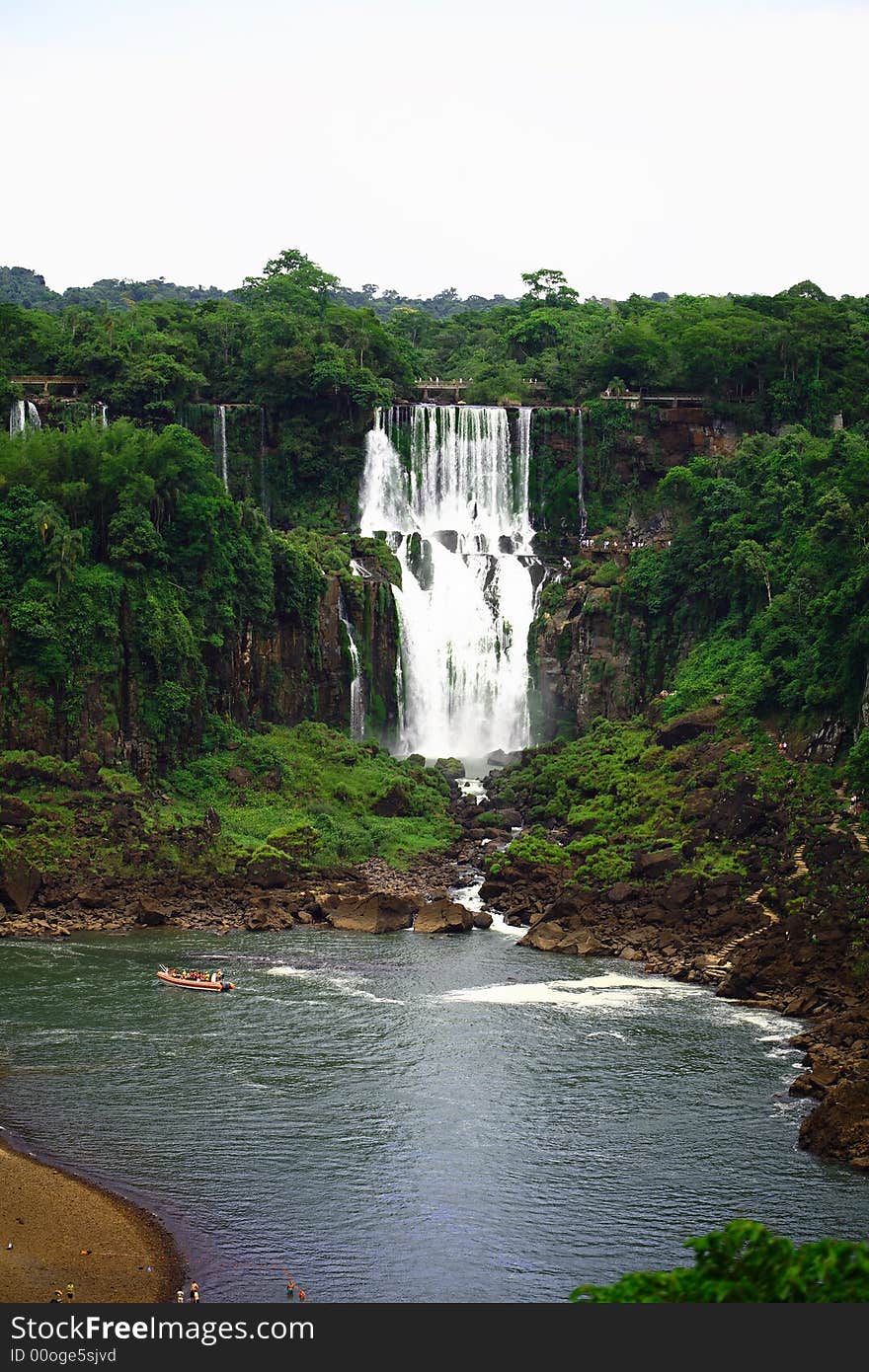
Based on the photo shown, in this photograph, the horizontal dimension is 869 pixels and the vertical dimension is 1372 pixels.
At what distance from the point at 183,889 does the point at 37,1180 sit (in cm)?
2322

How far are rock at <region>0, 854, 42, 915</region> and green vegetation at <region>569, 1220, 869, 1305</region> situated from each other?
130 feet

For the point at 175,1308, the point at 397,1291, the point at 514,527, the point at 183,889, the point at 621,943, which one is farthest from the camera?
the point at 514,527

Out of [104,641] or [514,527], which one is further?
[514,527]

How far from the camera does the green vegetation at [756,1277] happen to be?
20500 mm

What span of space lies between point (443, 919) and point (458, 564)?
2968 cm

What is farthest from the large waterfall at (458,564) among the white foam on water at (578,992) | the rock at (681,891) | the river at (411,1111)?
the white foam on water at (578,992)

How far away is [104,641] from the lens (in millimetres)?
67312

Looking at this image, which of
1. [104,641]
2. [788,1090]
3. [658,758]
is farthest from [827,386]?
[788,1090]

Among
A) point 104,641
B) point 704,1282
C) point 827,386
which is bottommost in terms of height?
point 704,1282

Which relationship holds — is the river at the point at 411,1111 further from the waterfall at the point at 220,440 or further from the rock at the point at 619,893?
the waterfall at the point at 220,440

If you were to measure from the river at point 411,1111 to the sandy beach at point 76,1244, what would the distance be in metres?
0.56

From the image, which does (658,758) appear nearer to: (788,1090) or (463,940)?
(463,940)

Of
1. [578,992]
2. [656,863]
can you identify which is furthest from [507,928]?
[578,992]

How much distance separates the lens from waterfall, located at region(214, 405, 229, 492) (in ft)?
286
